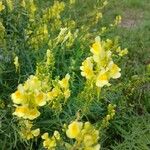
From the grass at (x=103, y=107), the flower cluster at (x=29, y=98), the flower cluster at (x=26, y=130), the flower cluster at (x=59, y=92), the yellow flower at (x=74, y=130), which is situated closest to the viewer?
the yellow flower at (x=74, y=130)

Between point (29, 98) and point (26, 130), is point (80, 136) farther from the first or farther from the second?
point (26, 130)

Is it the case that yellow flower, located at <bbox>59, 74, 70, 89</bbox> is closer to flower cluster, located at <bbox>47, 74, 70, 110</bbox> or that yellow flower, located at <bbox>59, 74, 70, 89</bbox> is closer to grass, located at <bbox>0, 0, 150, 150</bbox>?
flower cluster, located at <bbox>47, 74, 70, 110</bbox>

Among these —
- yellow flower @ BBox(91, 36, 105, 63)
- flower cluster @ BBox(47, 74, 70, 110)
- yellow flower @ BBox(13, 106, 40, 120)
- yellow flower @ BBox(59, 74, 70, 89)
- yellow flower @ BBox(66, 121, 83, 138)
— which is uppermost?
yellow flower @ BBox(91, 36, 105, 63)

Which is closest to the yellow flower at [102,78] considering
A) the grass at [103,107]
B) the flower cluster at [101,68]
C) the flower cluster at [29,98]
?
the flower cluster at [101,68]

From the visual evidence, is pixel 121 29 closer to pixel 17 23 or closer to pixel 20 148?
pixel 17 23

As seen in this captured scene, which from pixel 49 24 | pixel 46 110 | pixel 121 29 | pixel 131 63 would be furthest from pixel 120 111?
pixel 121 29

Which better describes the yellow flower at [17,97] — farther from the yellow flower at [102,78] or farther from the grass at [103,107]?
the grass at [103,107]

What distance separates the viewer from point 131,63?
5090mm

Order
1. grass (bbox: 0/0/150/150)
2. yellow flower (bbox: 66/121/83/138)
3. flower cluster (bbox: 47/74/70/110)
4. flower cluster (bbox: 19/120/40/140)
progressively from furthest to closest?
1. grass (bbox: 0/0/150/150)
2. flower cluster (bbox: 19/120/40/140)
3. flower cluster (bbox: 47/74/70/110)
4. yellow flower (bbox: 66/121/83/138)

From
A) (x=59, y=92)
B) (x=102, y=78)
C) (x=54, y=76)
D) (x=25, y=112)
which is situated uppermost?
(x=102, y=78)

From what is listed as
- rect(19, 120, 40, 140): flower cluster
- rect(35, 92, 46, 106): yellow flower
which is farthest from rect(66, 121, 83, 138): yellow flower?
rect(19, 120, 40, 140): flower cluster

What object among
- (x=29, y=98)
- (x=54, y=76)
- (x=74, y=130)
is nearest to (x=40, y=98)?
(x=29, y=98)

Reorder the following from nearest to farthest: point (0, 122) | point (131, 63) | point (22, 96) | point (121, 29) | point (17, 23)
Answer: point (22, 96) < point (0, 122) < point (17, 23) < point (131, 63) < point (121, 29)

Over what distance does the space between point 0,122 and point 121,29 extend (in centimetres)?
336
